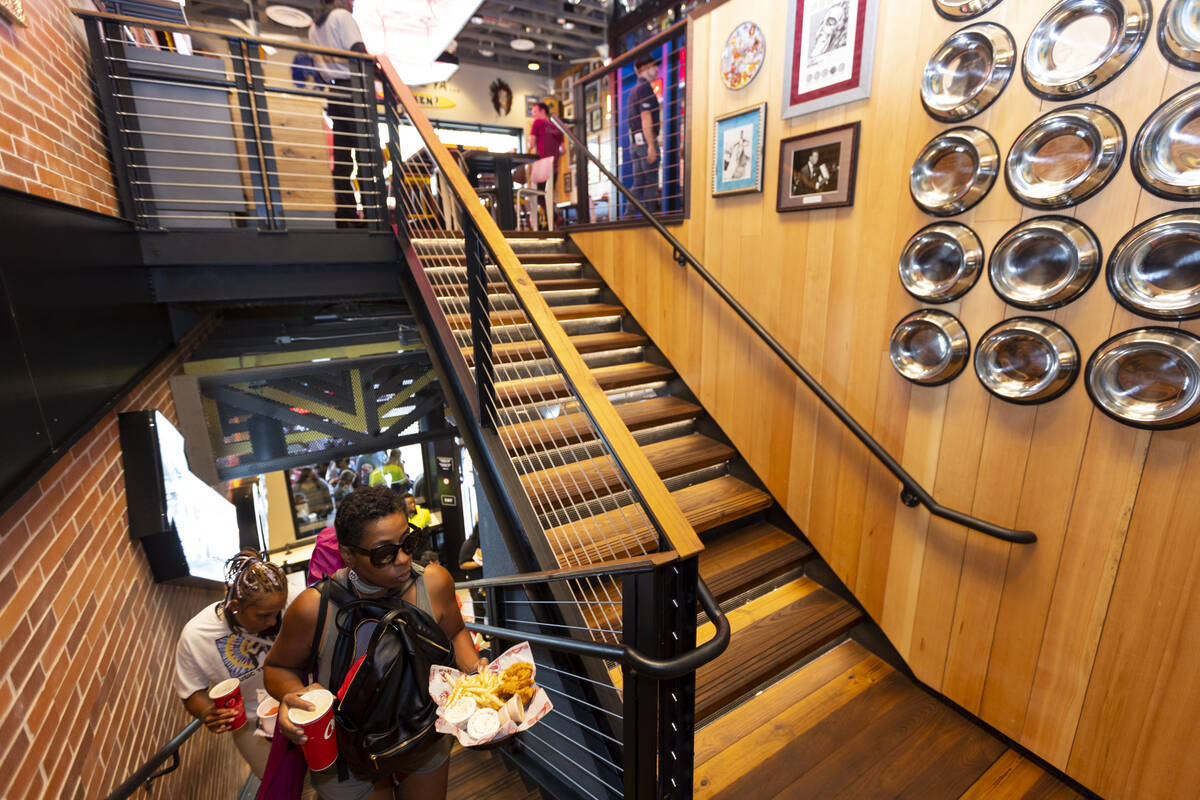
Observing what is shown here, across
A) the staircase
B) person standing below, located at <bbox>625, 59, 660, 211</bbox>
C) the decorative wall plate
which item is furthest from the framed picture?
the staircase

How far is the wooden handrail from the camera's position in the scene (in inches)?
53.2

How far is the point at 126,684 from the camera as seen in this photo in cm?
192

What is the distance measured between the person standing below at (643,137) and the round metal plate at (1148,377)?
8.24ft

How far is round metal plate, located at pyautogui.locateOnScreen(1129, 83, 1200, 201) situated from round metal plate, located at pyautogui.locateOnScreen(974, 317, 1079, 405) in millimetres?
457

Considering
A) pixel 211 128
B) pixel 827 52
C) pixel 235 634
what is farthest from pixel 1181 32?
pixel 211 128

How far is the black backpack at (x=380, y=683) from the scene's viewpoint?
4.01 feet

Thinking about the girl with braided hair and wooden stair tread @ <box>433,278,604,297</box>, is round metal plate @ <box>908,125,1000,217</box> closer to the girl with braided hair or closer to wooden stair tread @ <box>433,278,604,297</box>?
wooden stair tread @ <box>433,278,604,297</box>

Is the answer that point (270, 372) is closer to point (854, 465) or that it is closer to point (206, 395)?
point (206, 395)

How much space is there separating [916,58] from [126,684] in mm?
3749

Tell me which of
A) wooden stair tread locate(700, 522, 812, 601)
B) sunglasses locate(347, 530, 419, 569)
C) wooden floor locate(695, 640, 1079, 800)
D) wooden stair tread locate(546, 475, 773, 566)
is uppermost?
sunglasses locate(347, 530, 419, 569)

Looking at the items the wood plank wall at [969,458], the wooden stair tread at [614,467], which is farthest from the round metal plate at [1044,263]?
the wooden stair tread at [614,467]

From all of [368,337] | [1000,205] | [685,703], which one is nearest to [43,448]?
[685,703]

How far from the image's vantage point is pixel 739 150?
2773 mm

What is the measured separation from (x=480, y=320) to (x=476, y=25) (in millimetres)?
7749
